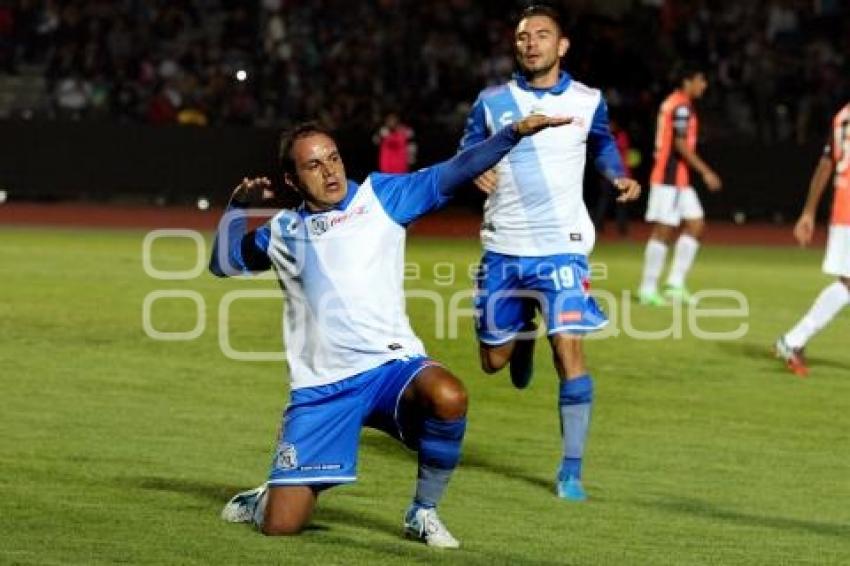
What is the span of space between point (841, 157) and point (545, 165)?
4879 mm

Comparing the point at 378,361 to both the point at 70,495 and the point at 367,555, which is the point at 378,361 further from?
the point at 70,495

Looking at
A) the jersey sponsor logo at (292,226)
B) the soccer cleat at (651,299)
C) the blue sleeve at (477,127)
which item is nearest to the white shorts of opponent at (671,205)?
the soccer cleat at (651,299)

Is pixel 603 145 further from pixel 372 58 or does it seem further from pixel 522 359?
pixel 372 58

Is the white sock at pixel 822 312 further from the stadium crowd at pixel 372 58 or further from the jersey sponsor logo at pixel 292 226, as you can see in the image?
the stadium crowd at pixel 372 58

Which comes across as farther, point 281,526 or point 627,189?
point 627,189

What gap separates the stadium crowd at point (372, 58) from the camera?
3447cm

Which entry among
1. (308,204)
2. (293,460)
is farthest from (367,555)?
(308,204)

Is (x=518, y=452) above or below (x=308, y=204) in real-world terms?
below

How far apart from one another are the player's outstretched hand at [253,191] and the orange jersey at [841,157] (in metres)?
7.17

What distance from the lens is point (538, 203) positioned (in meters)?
11.3

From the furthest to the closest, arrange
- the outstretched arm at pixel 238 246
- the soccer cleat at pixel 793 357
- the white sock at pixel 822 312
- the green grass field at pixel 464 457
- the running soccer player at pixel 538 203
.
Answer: the soccer cleat at pixel 793 357 < the white sock at pixel 822 312 < the running soccer player at pixel 538 203 < the outstretched arm at pixel 238 246 < the green grass field at pixel 464 457

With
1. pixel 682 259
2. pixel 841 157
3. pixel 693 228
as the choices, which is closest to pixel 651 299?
pixel 682 259

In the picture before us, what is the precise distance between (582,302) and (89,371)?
4949 mm

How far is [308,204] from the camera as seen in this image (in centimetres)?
917
